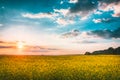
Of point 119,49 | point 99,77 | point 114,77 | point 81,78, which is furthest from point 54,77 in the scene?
point 119,49

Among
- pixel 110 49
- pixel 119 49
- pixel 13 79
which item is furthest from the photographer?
pixel 110 49

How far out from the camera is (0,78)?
68.1 ft

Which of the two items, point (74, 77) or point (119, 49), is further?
point (119, 49)

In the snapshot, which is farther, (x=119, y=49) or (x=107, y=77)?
(x=119, y=49)

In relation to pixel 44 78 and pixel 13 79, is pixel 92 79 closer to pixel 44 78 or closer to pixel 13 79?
pixel 44 78

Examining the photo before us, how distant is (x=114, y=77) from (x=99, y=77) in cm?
145

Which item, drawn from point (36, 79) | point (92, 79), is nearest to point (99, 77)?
point (92, 79)

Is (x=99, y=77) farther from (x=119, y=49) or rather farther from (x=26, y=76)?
(x=119, y=49)

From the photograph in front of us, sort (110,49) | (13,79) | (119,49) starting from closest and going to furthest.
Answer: (13,79) → (119,49) → (110,49)

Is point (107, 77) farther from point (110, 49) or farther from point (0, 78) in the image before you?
point (110, 49)

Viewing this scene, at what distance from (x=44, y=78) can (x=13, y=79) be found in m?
2.60

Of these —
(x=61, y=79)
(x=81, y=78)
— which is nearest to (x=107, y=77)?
(x=81, y=78)

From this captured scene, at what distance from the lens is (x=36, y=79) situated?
66.6 feet

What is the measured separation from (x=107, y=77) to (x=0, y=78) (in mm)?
9336
